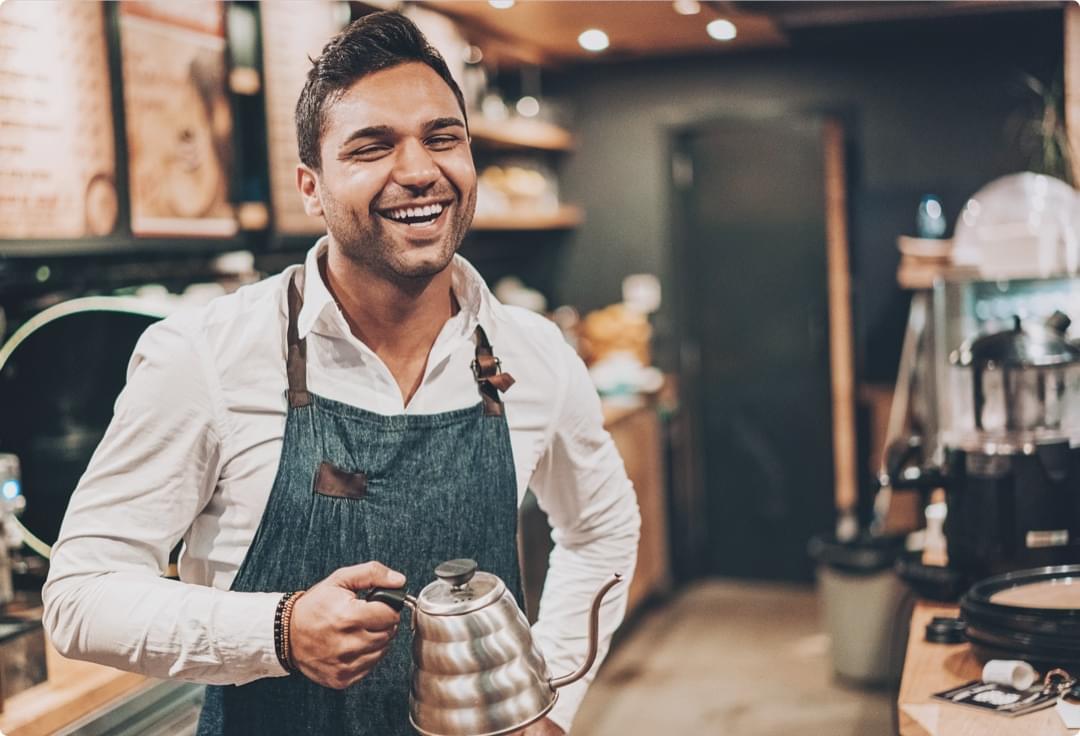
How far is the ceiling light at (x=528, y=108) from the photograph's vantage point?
583 cm

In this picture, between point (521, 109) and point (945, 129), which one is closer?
point (945, 129)

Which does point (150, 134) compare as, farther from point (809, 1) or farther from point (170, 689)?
point (809, 1)

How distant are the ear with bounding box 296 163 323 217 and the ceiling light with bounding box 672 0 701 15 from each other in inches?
121

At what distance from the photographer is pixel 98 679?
1.96 meters

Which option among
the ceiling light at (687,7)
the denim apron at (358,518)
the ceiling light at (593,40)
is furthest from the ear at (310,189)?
the ceiling light at (593,40)

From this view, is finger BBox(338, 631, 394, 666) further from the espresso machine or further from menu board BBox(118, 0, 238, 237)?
menu board BBox(118, 0, 238, 237)

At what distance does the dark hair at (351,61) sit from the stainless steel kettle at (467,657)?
0.61 metres

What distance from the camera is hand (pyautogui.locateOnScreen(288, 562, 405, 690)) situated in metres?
1.25

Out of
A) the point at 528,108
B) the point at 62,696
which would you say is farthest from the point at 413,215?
the point at 528,108

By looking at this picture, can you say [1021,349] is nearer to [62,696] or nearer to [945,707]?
[945,707]

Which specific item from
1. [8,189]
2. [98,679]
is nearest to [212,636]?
[98,679]


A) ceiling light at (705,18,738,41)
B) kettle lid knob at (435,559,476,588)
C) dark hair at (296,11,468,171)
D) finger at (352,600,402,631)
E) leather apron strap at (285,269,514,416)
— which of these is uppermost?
ceiling light at (705,18,738,41)

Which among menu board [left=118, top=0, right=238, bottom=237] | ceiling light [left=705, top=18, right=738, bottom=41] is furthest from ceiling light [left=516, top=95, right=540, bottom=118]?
menu board [left=118, top=0, right=238, bottom=237]

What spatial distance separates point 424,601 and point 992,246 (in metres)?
3.17
